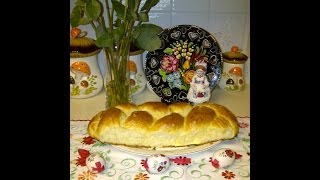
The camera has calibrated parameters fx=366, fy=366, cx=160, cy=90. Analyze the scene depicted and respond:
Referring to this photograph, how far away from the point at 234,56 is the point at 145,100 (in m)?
0.32

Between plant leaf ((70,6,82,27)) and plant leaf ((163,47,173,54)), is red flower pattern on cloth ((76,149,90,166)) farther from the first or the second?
plant leaf ((163,47,173,54))

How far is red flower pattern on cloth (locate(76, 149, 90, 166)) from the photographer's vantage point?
811mm

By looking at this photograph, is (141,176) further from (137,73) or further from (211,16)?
(211,16)

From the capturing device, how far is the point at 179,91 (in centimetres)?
109

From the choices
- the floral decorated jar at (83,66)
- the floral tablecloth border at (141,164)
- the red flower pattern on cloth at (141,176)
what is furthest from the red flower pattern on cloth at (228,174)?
the floral decorated jar at (83,66)

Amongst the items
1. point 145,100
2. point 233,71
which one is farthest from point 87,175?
point 233,71

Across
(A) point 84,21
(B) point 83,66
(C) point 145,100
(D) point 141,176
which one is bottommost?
(D) point 141,176

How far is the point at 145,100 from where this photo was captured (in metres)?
1.14

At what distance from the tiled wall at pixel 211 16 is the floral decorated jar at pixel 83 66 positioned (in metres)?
0.14

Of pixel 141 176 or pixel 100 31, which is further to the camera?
pixel 100 31
